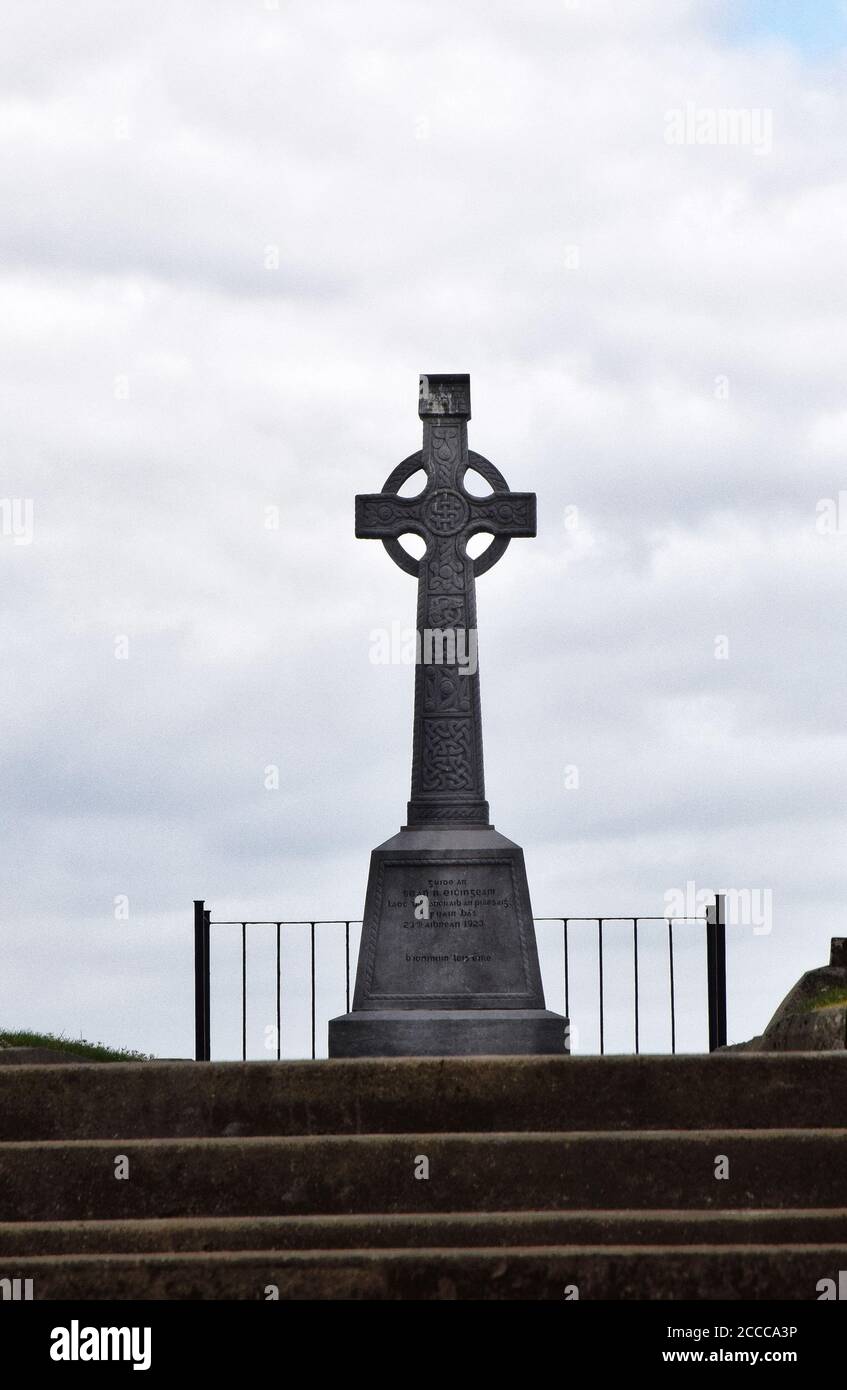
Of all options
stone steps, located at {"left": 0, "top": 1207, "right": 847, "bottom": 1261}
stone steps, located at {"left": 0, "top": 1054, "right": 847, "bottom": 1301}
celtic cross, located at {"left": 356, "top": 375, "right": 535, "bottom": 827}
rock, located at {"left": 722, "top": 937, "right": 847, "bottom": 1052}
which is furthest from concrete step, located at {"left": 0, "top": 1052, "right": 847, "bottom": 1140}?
celtic cross, located at {"left": 356, "top": 375, "right": 535, "bottom": 827}

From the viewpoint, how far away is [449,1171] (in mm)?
7438

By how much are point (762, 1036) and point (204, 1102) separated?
4491 mm

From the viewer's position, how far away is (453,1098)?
786 centimetres

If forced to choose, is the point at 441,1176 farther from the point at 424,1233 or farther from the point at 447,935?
the point at 447,935

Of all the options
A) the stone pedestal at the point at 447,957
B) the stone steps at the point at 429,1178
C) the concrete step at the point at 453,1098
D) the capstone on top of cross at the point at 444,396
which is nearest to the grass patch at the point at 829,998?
the stone pedestal at the point at 447,957

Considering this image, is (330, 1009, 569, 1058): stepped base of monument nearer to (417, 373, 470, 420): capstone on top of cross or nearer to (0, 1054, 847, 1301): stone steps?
(0, 1054, 847, 1301): stone steps

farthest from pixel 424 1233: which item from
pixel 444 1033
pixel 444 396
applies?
pixel 444 396

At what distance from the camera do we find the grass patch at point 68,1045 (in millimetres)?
12852

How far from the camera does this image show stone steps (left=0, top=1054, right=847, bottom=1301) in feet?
22.3

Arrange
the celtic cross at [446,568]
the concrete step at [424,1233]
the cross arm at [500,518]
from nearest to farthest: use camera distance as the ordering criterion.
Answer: the concrete step at [424,1233]
the celtic cross at [446,568]
the cross arm at [500,518]

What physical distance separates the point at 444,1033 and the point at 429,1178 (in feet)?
9.52

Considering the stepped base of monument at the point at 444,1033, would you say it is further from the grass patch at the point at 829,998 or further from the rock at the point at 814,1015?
the grass patch at the point at 829,998
